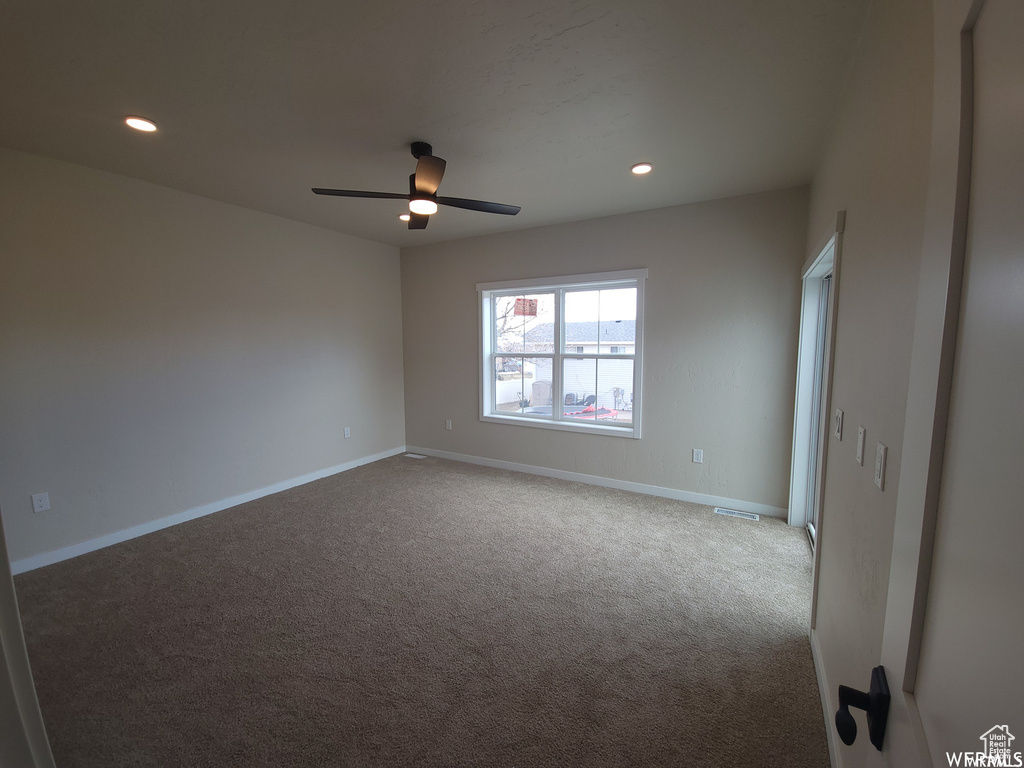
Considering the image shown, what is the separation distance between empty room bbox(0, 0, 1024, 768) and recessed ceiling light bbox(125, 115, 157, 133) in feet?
0.09

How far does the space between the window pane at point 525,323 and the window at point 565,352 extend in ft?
0.04

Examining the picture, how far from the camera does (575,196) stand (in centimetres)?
354

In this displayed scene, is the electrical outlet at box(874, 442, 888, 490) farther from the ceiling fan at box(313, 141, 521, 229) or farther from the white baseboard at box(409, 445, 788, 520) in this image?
the white baseboard at box(409, 445, 788, 520)

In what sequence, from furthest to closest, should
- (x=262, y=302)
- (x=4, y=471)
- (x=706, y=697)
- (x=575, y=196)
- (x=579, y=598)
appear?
(x=262, y=302)
(x=575, y=196)
(x=4, y=471)
(x=579, y=598)
(x=706, y=697)

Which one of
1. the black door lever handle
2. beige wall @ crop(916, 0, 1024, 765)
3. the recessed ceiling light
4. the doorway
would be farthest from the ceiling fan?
the black door lever handle

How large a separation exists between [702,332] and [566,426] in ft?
5.28

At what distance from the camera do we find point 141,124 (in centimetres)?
235

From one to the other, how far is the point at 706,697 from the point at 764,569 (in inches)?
50.4

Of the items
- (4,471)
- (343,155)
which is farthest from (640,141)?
(4,471)

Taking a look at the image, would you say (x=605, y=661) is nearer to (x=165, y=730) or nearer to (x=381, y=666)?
(x=381, y=666)

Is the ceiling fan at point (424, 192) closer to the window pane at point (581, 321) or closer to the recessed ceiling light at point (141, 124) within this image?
the recessed ceiling light at point (141, 124)

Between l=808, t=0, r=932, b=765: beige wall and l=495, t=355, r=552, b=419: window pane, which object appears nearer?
l=808, t=0, r=932, b=765: beige wall

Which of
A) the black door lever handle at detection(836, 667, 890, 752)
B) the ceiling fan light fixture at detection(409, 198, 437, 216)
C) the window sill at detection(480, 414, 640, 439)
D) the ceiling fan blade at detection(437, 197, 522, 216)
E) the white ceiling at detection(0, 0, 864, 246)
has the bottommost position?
the window sill at detection(480, 414, 640, 439)

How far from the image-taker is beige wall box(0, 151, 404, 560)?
2750 millimetres
